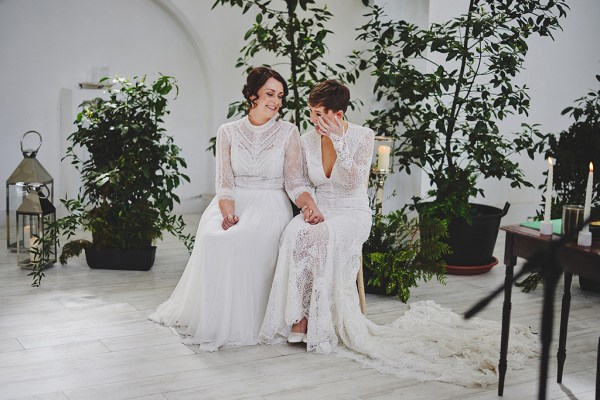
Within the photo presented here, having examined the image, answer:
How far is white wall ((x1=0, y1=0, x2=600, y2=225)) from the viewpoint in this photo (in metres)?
6.29

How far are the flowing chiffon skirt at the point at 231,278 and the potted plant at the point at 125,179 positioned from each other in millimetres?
1082

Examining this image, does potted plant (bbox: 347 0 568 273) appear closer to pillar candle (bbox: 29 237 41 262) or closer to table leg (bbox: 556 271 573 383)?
table leg (bbox: 556 271 573 383)

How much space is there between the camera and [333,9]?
6.49 m

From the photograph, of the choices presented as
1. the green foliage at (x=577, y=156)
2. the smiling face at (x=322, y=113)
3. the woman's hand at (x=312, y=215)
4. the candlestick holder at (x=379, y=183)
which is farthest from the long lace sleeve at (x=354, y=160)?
the green foliage at (x=577, y=156)

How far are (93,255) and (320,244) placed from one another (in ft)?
6.77

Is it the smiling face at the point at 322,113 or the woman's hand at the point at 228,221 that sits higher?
the smiling face at the point at 322,113

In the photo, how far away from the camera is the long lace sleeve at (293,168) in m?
4.11

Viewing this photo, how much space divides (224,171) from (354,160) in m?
0.75

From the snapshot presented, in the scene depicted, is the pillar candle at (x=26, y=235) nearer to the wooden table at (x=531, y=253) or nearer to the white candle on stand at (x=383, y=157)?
the white candle on stand at (x=383, y=157)

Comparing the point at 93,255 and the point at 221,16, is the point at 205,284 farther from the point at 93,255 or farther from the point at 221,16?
the point at 221,16

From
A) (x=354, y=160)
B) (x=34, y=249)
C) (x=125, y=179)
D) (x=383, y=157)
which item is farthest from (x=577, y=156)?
(x=34, y=249)

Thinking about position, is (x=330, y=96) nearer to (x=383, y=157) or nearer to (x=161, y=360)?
(x=383, y=157)

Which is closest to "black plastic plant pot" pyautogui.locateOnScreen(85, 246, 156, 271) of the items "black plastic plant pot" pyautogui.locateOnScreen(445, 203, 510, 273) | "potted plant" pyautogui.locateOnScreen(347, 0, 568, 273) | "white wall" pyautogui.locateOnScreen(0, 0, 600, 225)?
"white wall" pyautogui.locateOnScreen(0, 0, 600, 225)

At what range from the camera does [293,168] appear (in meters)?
4.14
